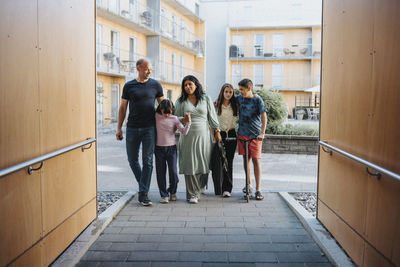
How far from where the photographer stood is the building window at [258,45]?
4049cm

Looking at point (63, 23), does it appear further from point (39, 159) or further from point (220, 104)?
point (220, 104)

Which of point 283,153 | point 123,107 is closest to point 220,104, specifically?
point 123,107

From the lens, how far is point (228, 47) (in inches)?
1569

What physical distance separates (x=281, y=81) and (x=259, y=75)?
7.29 ft

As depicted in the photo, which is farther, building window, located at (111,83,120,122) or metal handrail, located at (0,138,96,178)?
building window, located at (111,83,120,122)

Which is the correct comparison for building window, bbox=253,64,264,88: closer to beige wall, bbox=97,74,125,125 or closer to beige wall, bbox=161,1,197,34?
beige wall, bbox=161,1,197,34

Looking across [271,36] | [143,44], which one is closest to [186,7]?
[143,44]

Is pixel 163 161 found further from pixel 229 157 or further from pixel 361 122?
pixel 361 122

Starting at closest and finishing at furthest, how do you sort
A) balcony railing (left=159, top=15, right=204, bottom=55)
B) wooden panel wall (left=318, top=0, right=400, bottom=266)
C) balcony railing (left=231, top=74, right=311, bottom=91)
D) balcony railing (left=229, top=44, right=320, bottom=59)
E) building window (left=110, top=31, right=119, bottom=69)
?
wooden panel wall (left=318, top=0, right=400, bottom=266) < building window (left=110, top=31, right=119, bottom=69) < balcony railing (left=159, top=15, right=204, bottom=55) < balcony railing (left=229, top=44, right=320, bottom=59) < balcony railing (left=231, top=74, right=311, bottom=91)

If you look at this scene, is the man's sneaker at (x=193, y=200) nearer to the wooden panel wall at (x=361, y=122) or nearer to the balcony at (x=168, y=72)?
the wooden panel wall at (x=361, y=122)

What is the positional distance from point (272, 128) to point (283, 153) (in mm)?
1022

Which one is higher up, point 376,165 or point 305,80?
point 305,80

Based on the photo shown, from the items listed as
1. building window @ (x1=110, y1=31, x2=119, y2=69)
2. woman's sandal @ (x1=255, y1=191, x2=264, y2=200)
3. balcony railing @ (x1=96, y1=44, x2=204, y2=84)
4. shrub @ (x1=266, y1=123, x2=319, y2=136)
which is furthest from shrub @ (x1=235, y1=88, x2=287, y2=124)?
building window @ (x1=110, y1=31, x2=119, y2=69)

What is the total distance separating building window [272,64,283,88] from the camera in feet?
132
